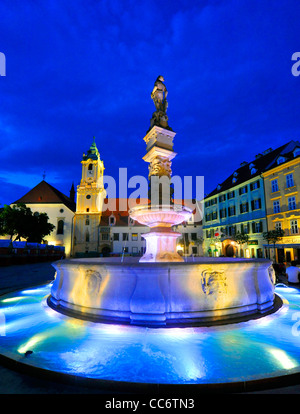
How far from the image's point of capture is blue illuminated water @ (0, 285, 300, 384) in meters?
2.46

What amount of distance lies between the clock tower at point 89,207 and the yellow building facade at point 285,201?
33044mm

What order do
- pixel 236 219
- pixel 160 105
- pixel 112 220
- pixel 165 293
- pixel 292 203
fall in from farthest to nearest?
pixel 112 220
pixel 236 219
pixel 292 203
pixel 160 105
pixel 165 293

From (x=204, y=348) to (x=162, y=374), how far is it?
88 cm

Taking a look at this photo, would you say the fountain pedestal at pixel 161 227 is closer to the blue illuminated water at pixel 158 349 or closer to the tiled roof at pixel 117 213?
the blue illuminated water at pixel 158 349

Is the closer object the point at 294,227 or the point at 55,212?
the point at 294,227

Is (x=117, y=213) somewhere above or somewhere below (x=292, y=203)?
above

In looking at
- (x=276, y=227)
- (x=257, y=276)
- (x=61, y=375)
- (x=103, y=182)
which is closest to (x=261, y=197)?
(x=276, y=227)

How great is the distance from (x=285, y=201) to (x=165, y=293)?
26425mm

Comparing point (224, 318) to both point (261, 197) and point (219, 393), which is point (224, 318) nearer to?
point (219, 393)

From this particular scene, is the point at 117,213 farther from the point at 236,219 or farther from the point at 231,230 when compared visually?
the point at 236,219

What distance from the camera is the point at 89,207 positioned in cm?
5134

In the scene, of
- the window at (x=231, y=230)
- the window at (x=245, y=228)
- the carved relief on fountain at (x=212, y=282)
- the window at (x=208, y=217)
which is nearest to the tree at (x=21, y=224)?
the window at (x=208, y=217)

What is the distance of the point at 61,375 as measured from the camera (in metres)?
2.36

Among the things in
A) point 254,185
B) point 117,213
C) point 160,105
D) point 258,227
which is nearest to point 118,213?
point 117,213
